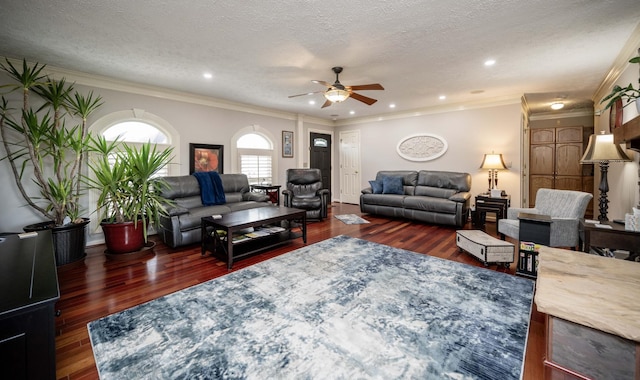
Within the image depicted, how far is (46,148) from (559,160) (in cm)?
931

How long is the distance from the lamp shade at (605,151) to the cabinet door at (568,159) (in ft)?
13.9

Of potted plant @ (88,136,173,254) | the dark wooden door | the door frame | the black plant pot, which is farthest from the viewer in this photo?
the dark wooden door

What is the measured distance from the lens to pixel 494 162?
5121 millimetres

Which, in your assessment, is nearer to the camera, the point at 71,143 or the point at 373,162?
the point at 71,143

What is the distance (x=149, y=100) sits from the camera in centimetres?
452

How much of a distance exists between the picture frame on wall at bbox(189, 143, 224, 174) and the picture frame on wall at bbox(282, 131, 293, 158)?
1710mm

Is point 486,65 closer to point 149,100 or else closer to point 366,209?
point 366,209

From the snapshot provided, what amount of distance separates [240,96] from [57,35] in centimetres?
273

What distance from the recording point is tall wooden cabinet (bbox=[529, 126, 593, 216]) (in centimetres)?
578

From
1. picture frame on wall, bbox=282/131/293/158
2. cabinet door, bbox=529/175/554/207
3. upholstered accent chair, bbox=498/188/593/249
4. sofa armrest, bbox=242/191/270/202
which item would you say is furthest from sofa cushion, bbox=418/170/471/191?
sofa armrest, bbox=242/191/270/202

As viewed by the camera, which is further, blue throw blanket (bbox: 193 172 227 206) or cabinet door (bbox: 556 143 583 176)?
cabinet door (bbox: 556 143 583 176)

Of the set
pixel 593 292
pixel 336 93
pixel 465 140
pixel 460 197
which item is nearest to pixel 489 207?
pixel 460 197

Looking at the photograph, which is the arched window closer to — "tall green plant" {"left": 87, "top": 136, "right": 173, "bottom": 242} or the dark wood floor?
the dark wood floor

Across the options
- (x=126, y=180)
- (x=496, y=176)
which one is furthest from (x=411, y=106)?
(x=126, y=180)
